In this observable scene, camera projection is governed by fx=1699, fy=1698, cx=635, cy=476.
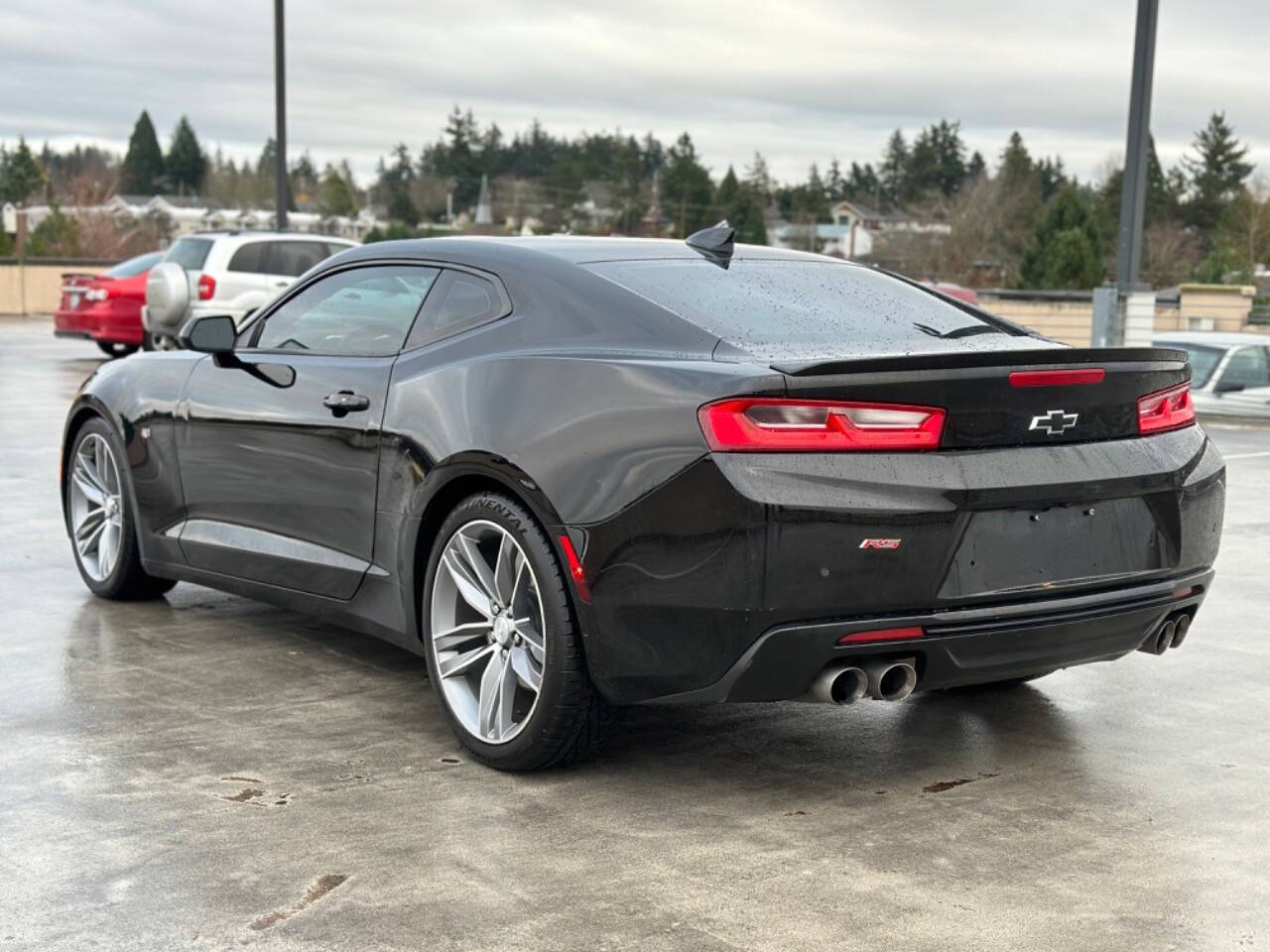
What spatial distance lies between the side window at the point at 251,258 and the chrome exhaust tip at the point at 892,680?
55.7 feet

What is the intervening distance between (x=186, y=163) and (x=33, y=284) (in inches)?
5708

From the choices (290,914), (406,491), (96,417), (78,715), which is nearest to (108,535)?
(96,417)

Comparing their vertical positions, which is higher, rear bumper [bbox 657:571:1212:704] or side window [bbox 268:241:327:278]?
side window [bbox 268:241:327:278]

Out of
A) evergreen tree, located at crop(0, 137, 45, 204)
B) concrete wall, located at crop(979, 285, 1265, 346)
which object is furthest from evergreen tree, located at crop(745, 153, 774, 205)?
concrete wall, located at crop(979, 285, 1265, 346)

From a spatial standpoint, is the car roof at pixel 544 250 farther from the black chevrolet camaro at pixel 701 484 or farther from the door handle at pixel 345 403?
the door handle at pixel 345 403

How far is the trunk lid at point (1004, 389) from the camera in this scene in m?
4.18

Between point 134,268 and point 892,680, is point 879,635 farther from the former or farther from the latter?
point 134,268

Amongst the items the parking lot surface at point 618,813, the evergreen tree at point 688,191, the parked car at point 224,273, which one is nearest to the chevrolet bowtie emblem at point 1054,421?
the parking lot surface at point 618,813

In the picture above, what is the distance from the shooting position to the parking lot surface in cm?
364

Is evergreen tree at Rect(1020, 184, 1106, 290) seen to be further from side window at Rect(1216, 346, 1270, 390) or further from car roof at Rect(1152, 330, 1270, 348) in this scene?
side window at Rect(1216, 346, 1270, 390)

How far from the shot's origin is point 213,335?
6164 millimetres

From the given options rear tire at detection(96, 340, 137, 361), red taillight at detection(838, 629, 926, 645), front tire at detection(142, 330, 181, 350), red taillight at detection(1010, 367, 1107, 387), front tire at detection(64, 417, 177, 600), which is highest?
red taillight at detection(1010, 367, 1107, 387)

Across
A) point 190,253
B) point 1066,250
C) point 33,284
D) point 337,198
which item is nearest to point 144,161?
point 337,198

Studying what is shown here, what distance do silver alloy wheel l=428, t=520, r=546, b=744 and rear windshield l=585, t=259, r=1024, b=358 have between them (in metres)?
0.86
